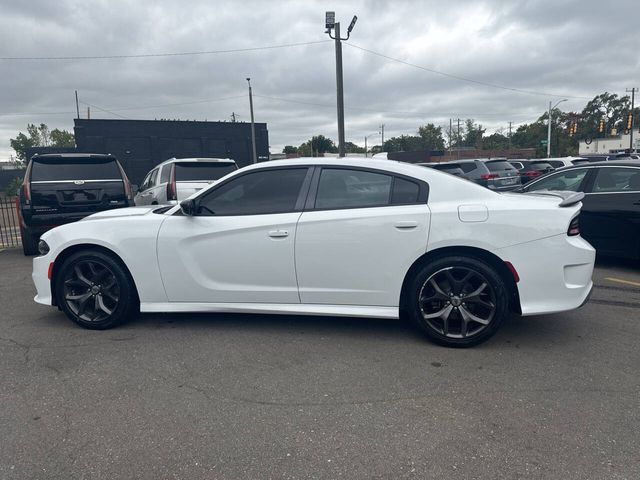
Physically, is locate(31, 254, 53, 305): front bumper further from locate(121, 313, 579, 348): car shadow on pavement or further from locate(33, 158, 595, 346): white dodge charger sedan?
locate(121, 313, 579, 348): car shadow on pavement

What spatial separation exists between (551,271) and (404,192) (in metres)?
1.31

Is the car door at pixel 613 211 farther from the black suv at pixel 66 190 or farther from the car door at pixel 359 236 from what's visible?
the black suv at pixel 66 190

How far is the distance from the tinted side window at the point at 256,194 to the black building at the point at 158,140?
26.6 meters

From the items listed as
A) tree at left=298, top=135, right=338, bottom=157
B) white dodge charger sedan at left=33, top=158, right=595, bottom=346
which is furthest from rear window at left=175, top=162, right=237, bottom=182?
tree at left=298, top=135, right=338, bottom=157

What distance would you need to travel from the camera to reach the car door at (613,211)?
6.33 meters

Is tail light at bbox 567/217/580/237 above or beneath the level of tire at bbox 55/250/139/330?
above

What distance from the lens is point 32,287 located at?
6.22m

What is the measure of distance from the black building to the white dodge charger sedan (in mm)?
26295

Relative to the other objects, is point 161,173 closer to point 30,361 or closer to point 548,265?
point 30,361

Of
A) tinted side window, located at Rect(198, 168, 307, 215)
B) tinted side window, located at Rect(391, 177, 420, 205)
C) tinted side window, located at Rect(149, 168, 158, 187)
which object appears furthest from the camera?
tinted side window, located at Rect(149, 168, 158, 187)

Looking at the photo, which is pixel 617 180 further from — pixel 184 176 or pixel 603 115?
pixel 603 115

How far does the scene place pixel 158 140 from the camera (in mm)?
29641

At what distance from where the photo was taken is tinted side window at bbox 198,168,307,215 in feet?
13.8

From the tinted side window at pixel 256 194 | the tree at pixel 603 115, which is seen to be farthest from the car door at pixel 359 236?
the tree at pixel 603 115
